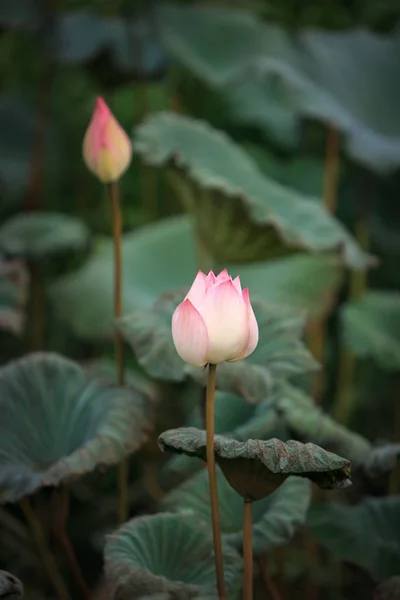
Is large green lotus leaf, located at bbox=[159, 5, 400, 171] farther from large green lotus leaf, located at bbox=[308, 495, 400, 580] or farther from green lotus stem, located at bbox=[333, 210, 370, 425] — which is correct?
large green lotus leaf, located at bbox=[308, 495, 400, 580]

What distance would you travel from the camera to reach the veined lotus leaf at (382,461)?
0.78 m

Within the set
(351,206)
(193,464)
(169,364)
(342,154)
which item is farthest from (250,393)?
(342,154)

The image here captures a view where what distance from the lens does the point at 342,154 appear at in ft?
6.39

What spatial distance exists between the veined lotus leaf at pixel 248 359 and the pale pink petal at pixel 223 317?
0.19 metres

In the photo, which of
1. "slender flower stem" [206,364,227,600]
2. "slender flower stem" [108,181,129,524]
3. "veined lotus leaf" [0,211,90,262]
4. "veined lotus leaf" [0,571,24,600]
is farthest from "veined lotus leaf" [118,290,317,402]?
"veined lotus leaf" [0,211,90,262]

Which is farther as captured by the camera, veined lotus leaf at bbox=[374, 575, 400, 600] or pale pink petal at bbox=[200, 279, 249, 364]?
veined lotus leaf at bbox=[374, 575, 400, 600]

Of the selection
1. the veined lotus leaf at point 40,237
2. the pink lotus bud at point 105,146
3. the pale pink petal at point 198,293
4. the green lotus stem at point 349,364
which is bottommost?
the green lotus stem at point 349,364

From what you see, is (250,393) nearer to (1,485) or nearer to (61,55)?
(1,485)

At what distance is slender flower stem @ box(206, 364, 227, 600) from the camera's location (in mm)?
561

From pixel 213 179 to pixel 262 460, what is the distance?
63cm

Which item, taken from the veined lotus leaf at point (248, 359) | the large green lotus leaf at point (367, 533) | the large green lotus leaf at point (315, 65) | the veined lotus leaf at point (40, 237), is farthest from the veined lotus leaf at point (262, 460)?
the large green lotus leaf at point (315, 65)

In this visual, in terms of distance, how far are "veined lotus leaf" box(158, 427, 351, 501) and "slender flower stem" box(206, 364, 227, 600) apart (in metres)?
0.01

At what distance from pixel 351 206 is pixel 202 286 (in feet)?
4.46

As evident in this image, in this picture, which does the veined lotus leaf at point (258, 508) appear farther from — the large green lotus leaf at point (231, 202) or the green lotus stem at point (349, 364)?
the green lotus stem at point (349, 364)
